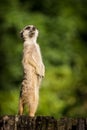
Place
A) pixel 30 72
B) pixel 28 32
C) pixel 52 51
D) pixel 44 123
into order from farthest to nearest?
pixel 52 51
pixel 28 32
pixel 30 72
pixel 44 123

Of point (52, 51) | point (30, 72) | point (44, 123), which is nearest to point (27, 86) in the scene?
point (30, 72)

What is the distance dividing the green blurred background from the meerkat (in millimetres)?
8465

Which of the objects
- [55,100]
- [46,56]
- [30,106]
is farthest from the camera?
[46,56]

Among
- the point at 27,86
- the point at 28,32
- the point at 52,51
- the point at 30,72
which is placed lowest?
the point at 27,86

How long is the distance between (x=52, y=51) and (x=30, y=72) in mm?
12262

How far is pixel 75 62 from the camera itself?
811 inches

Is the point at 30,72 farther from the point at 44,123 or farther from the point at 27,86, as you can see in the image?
the point at 44,123

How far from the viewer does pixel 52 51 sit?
19.9 m

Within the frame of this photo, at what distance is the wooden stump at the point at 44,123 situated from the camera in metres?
6.85

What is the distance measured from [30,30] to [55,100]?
9.95 m

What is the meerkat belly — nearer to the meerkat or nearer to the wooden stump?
the meerkat

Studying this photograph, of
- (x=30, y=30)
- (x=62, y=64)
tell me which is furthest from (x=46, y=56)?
(x=30, y=30)

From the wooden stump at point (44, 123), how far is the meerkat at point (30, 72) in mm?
377

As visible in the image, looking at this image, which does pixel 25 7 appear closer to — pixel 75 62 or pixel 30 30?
pixel 75 62
